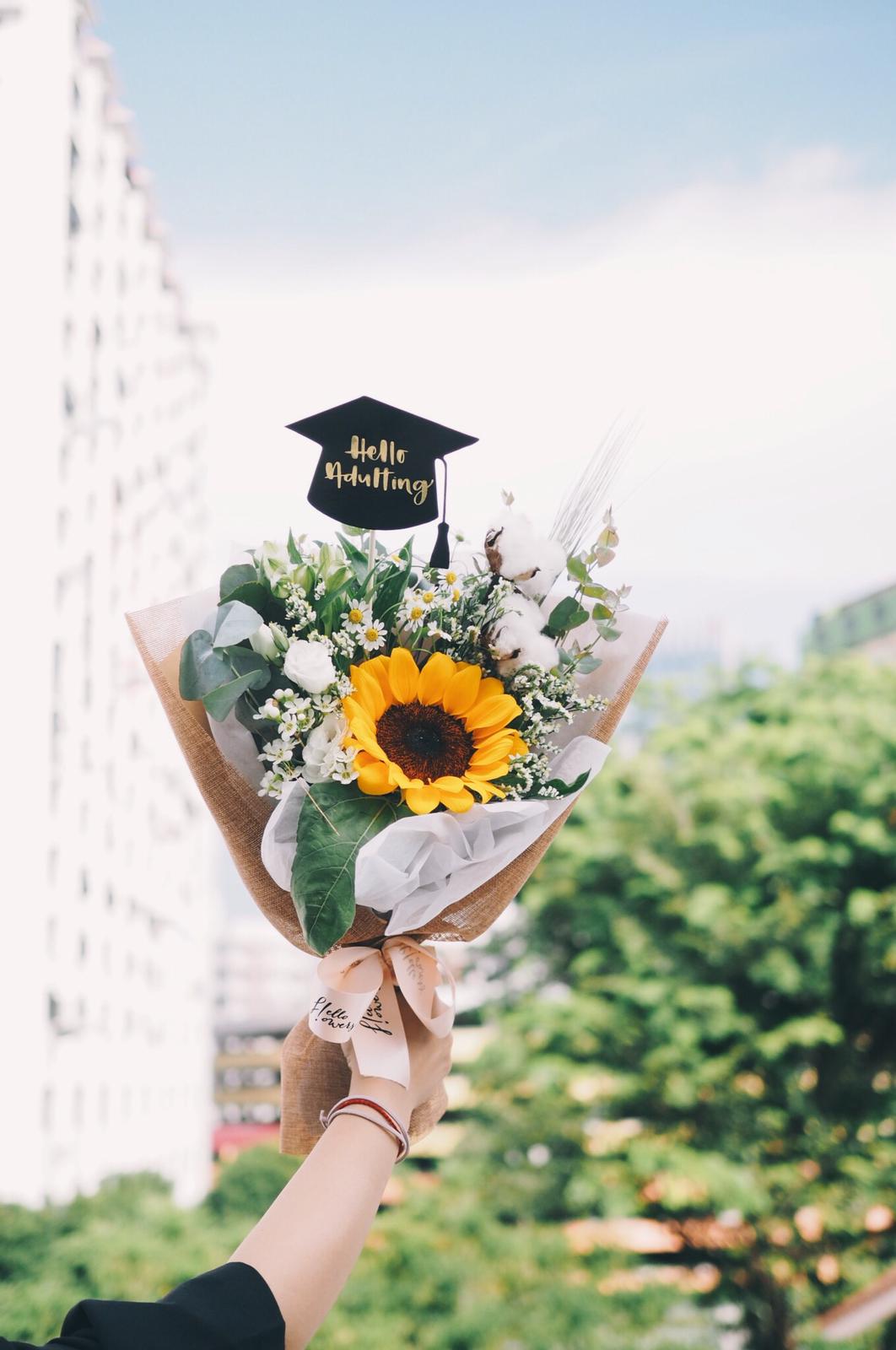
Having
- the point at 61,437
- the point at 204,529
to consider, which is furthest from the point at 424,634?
the point at 204,529

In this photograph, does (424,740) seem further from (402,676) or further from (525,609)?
(525,609)

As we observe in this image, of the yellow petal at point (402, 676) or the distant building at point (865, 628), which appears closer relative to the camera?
the yellow petal at point (402, 676)

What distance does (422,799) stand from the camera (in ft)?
3.45

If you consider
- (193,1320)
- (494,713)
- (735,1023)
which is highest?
(494,713)

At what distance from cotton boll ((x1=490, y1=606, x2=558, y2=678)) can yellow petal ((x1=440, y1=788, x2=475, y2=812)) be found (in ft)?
0.49

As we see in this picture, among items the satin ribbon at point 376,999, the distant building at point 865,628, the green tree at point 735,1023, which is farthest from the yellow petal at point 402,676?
the distant building at point 865,628

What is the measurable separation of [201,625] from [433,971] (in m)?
0.40

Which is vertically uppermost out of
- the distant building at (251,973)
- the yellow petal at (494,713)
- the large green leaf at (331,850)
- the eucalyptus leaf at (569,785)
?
the yellow petal at (494,713)

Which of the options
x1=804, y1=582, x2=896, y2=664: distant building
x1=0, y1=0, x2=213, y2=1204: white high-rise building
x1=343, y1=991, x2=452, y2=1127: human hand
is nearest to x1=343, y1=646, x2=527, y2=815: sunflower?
x1=343, y1=991, x2=452, y2=1127: human hand

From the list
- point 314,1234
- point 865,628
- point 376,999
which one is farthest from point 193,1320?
point 865,628

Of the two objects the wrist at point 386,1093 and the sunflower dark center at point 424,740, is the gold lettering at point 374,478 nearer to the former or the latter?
the sunflower dark center at point 424,740

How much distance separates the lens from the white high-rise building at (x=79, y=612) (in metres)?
10.0

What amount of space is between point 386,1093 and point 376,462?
580mm

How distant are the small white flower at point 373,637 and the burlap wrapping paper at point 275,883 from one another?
0.18 meters
